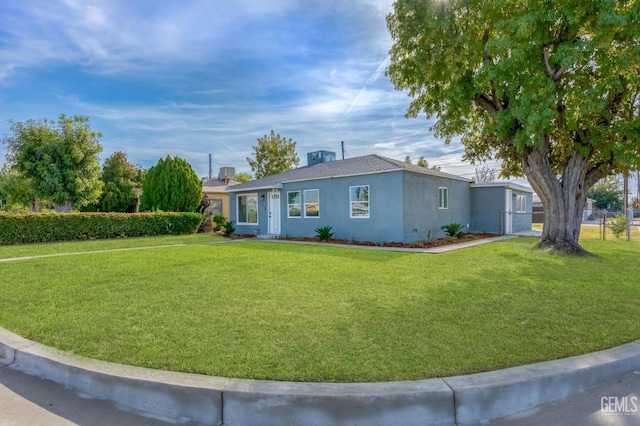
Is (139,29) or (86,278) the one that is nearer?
(86,278)

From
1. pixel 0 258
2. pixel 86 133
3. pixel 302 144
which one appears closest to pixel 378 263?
Answer: pixel 0 258

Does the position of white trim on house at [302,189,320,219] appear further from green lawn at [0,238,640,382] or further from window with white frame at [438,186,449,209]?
green lawn at [0,238,640,382]

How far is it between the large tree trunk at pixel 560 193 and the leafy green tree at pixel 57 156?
23081 mm

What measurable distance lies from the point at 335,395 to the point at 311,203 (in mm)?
13757

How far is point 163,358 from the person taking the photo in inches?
123

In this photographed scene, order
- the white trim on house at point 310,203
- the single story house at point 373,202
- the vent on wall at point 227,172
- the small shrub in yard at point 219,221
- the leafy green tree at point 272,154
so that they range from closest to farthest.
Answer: the single story house at point 373,202
the white trim on house at point 310,203
the small shrub in yard at point 219,221
the leafy green tree at point 272,154
the vent on wall at point 227,172

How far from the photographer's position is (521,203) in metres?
21.0

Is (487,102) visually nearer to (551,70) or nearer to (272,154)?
(551,70)

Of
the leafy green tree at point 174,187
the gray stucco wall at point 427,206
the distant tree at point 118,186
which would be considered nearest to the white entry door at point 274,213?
the leafy green tree at point 174,187

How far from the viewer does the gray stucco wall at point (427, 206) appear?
13.2 metres

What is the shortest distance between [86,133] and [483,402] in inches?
962

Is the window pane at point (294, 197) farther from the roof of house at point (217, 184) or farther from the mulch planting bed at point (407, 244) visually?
the roof of house at point (217, 184)

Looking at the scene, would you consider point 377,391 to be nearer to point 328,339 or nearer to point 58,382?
point 328,339

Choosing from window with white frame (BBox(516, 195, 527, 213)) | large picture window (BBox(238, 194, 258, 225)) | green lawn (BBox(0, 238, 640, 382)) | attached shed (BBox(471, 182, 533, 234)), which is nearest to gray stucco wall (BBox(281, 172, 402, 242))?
large picture window (BBox(238, 194, 258, 225))
